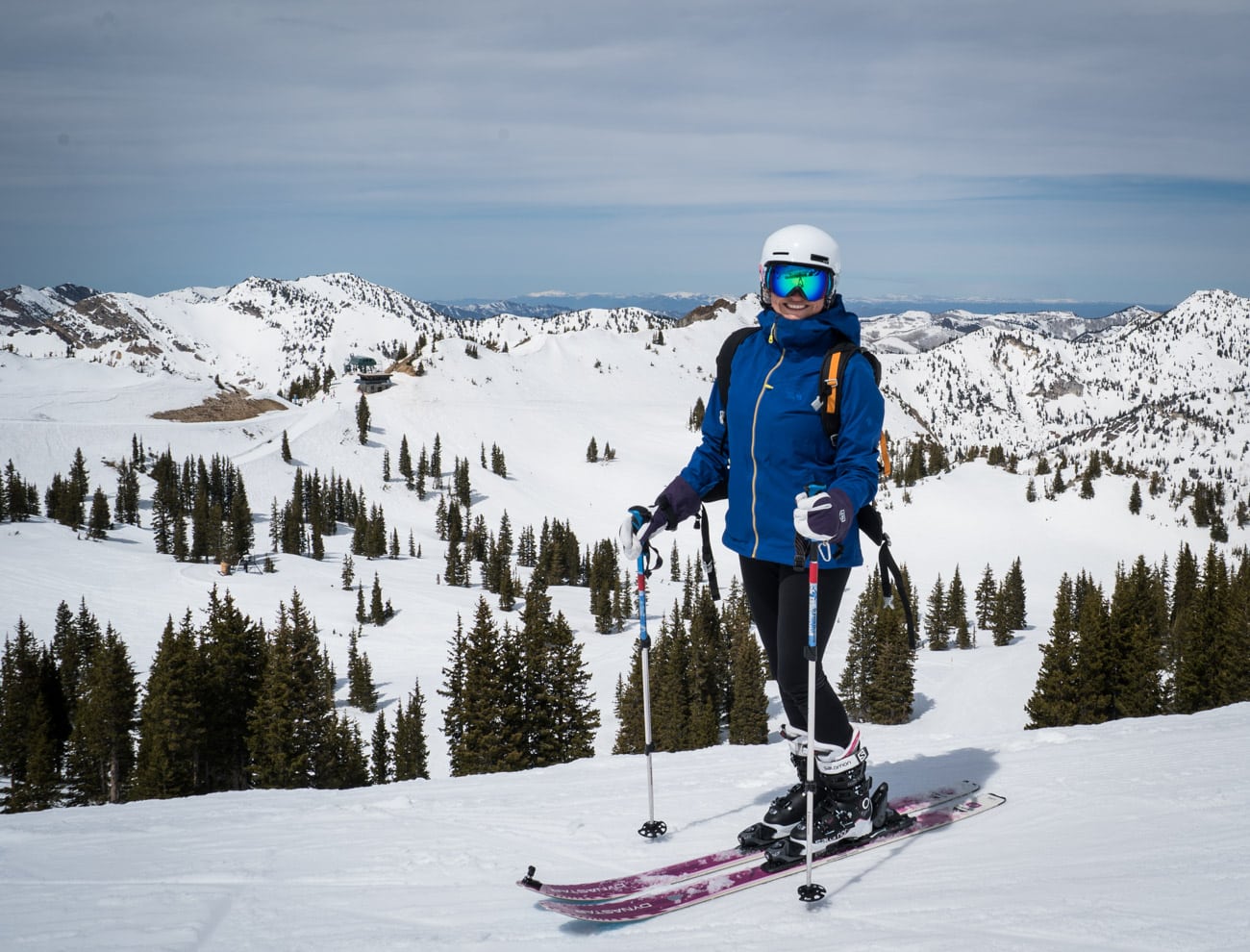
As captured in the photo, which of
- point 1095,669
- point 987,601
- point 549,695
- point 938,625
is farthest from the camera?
point 987,601

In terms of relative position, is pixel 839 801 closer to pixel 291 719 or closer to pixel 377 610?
pixel 291 719

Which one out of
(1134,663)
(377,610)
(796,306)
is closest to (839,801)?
(796,306)

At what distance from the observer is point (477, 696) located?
111 ft

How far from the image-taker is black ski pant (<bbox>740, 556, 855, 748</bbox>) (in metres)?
5.02

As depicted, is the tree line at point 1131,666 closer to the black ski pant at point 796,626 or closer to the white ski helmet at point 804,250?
the black ski pant at point 796,626

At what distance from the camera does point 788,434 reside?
495 cm

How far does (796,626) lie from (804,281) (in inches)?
87.0

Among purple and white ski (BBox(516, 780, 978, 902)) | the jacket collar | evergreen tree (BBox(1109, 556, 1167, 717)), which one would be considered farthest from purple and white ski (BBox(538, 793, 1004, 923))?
evergreen tree (BBox(1109, 556, 1167, 717))

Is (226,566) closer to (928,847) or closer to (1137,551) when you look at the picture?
(928,847)

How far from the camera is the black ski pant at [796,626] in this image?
5020 mm

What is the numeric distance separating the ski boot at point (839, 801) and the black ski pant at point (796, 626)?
0.45 ft

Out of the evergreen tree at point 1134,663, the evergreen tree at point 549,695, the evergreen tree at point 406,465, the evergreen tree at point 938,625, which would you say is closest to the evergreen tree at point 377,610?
the evergreen tree at point 549,695

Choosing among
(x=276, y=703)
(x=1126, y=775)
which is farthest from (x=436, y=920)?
(x=276, y=703)

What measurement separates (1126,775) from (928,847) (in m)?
2.66
